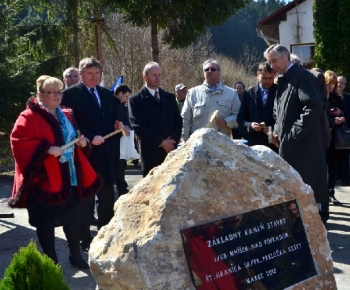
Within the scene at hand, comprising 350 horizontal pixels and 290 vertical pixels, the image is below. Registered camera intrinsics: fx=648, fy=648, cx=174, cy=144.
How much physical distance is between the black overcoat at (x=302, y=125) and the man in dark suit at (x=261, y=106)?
0.60m

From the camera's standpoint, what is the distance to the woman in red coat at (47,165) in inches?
216

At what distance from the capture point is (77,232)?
6.05 m

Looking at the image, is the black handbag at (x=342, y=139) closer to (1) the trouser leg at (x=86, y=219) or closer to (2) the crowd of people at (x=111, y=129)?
(2) the crowd of people at (x=111, y=129)

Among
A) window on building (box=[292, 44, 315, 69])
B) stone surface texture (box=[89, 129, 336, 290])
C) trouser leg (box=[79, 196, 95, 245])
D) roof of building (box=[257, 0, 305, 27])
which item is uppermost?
roof of building (box=[257, 0, 305, 27])

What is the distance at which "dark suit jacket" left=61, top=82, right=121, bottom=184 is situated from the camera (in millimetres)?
6453

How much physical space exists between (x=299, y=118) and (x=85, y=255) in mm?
2545

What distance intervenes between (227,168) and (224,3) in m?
12.1

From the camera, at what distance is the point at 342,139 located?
28.4 feet

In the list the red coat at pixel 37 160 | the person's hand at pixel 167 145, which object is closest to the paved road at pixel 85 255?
the red coat at pixel 37 160

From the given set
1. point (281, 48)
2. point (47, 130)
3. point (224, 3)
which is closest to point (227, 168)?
point (47, 130)

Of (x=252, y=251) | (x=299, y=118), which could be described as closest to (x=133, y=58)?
(x=299, y=118)

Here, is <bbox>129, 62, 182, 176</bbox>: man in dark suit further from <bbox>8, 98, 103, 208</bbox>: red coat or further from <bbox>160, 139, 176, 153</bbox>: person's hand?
<bbox>8, 98, 103, 208</bbox>: red coat

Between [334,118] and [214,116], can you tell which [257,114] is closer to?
[214,116]

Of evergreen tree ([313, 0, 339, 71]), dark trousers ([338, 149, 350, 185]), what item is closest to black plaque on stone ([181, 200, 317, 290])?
dark trousers ([338, 149, 350, 185])
